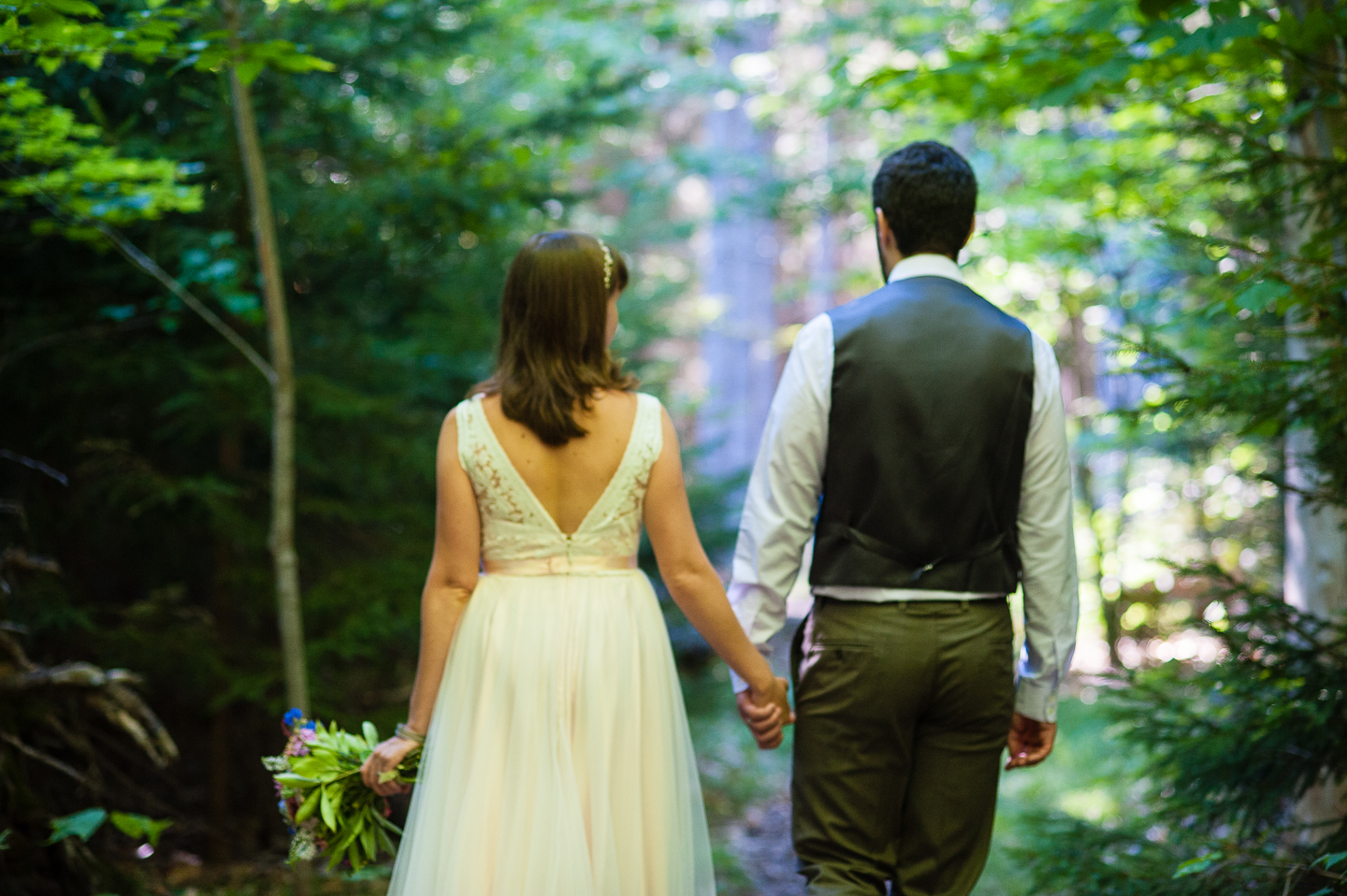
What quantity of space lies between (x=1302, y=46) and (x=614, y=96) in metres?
3.14

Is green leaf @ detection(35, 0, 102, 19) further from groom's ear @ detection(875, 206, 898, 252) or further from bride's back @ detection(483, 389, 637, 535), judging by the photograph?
groom's ear @ detection(875, 206, 898, 252)

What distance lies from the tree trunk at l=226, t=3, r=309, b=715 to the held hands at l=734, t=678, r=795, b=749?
1681 millimetres

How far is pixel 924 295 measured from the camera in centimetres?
243

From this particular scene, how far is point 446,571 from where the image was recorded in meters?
2.29

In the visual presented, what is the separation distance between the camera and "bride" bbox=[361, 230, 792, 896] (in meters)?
2.22

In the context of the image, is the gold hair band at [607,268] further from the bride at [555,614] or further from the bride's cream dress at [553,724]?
the bride's cream dress at [553,724]

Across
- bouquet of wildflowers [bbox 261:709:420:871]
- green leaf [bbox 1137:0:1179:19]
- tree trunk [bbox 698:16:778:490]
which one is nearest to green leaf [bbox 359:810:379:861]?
bouquet of wildflowers [bbox 261:709:420:871]

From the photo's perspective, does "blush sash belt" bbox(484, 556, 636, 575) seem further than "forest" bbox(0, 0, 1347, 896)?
No

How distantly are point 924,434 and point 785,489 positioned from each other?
15.6 inches

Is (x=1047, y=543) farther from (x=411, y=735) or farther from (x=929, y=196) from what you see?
(x=411, y=735)

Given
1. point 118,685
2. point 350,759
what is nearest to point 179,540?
point 118,685

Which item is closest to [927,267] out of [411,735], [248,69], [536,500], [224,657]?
[536,500]

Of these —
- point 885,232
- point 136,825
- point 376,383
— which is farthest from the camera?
point 376,383

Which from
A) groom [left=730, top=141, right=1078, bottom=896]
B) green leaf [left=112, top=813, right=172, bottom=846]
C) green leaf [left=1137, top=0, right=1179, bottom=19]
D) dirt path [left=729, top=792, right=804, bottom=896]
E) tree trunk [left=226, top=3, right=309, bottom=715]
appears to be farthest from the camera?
dirt path [left=729, top=792, right=804, bottom=896]
